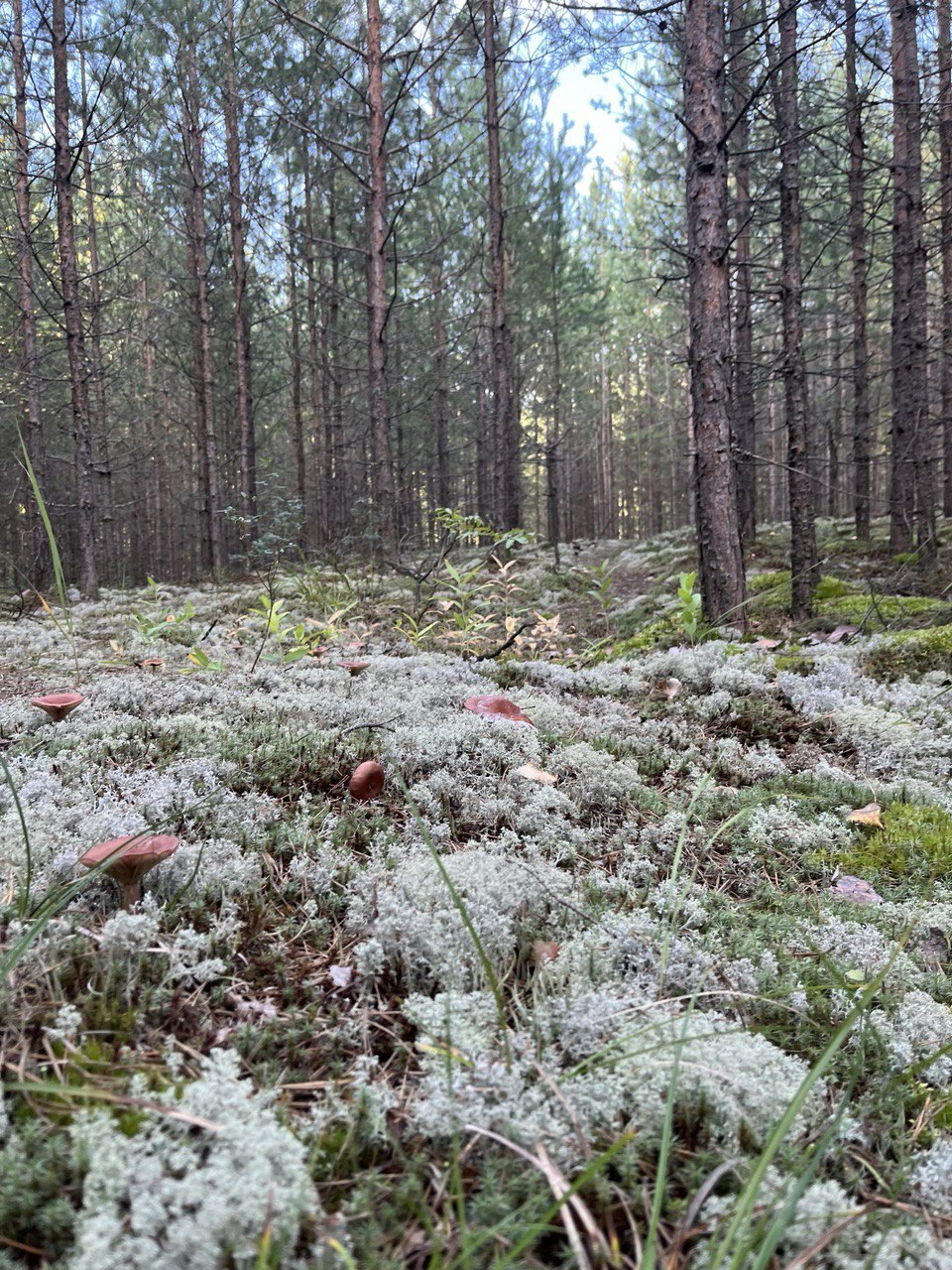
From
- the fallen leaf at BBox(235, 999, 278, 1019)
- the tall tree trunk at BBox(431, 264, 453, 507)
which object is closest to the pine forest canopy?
the tall tree trunk at BBox(431, 264, 453, 507)

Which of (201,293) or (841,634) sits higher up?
(201,293)

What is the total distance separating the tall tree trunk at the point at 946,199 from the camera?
8297 millimetres

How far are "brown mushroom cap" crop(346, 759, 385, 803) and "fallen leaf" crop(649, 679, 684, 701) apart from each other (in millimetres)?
1967

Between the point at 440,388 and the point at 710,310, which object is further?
the point at 440,388

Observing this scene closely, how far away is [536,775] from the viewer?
7.98 feet

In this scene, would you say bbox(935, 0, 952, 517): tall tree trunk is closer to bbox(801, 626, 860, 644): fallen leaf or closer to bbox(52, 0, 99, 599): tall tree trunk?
bbox(801, 626, 860, 644): fallen leaf

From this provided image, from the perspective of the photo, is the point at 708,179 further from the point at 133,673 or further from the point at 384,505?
the point at 384,505

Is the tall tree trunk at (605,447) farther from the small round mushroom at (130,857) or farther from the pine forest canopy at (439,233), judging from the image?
the small round mushroom at (130,857)

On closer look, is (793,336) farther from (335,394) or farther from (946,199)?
(335,394)

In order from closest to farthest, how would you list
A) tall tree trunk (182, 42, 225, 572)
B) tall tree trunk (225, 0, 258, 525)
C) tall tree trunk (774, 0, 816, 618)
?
tall tree trunk (774, 0, 816, 618) → tall tree trunk (182, 42, 225, 572) → tall tree trunk (225, 0, 258, 525)

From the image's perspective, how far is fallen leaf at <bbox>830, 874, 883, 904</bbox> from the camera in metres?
2.00

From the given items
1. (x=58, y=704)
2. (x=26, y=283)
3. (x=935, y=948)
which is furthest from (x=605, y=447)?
(x=935, y=948)

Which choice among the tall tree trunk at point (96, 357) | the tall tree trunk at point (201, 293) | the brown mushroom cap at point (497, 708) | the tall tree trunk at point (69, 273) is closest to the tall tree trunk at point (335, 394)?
the tall tree trunk at point (201, 293)

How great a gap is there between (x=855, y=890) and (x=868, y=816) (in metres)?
0.46
